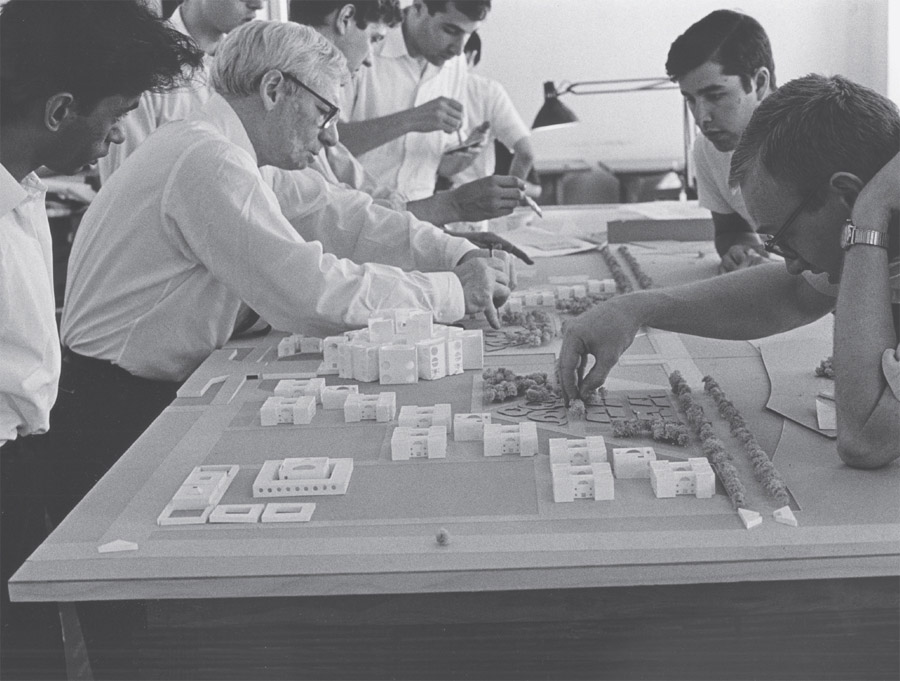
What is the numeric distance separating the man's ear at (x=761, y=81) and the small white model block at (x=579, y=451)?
212 centimetres

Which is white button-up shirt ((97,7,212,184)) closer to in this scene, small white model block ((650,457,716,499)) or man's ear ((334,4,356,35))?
man's ear ((334,4,356,35))

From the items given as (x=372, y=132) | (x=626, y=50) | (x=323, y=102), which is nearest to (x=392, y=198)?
(x=372, y=132)

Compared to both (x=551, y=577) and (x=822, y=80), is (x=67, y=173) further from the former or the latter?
(x=822, y=80)

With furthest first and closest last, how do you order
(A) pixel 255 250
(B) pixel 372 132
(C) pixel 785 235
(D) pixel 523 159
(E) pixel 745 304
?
1. (D) pixel 523 159
2. (B) pixel 372 132
3. (A) pixel 255 250
4. (E) pixel 745 304
5. (C) pixel 785 235

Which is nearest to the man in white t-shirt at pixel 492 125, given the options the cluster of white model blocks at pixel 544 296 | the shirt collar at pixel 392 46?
the shirt collar at pixel 392 46

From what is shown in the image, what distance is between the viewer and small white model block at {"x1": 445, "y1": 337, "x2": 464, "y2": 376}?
7.56 feet

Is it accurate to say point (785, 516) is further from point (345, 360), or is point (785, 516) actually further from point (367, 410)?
point (345, 360)

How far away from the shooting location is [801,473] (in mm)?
1602

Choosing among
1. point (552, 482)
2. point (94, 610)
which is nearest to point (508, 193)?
point (552, 482)

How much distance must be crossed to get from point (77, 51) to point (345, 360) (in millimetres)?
912

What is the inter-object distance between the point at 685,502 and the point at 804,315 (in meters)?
0.89

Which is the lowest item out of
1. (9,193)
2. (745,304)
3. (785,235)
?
(745,304)

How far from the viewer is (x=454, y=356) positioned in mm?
2316

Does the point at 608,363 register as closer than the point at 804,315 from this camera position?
Yes
